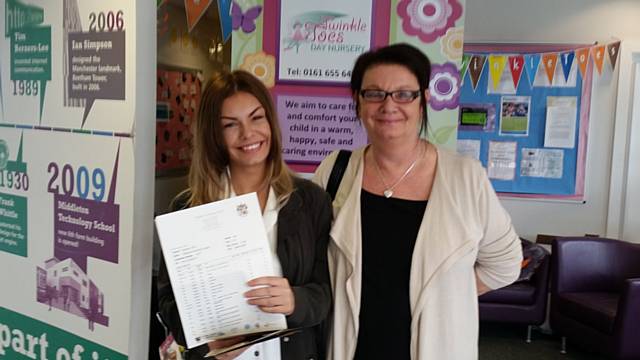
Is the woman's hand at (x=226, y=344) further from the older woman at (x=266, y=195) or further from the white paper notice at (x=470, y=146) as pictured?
→ the white paper notice at (x=470, y=146)

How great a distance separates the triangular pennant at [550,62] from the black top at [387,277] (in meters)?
3.45

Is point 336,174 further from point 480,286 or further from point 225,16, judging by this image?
point 225,16

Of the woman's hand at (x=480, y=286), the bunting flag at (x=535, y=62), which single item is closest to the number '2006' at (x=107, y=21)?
the woman's hand at (x=480, y=286)

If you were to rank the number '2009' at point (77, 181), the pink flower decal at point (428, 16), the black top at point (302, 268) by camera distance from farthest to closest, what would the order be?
1. the pink flower decal at point (428, 16)
2. the number '2009' at point (77, 181)
3. the black top at point (302, 268)

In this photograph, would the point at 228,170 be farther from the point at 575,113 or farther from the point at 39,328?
the point at 575,113

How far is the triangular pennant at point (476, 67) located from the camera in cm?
452

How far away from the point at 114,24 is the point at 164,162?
1.09 meters

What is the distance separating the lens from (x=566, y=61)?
4445 mm

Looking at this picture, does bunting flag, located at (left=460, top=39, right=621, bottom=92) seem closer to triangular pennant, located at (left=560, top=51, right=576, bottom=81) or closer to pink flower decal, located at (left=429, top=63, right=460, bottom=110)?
triangular pennant, located at (left=560, top=51, right=576, bottom=81)

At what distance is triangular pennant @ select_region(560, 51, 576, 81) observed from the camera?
443 centimetres

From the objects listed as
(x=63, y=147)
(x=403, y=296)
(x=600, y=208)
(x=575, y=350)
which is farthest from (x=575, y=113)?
(x=63, y=147)

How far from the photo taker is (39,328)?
2105 millimetres

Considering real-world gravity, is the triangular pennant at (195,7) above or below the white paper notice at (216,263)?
above

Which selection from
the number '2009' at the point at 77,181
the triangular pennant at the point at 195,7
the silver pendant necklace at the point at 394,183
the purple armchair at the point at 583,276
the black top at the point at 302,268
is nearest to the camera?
the black top at the point at 302,268
